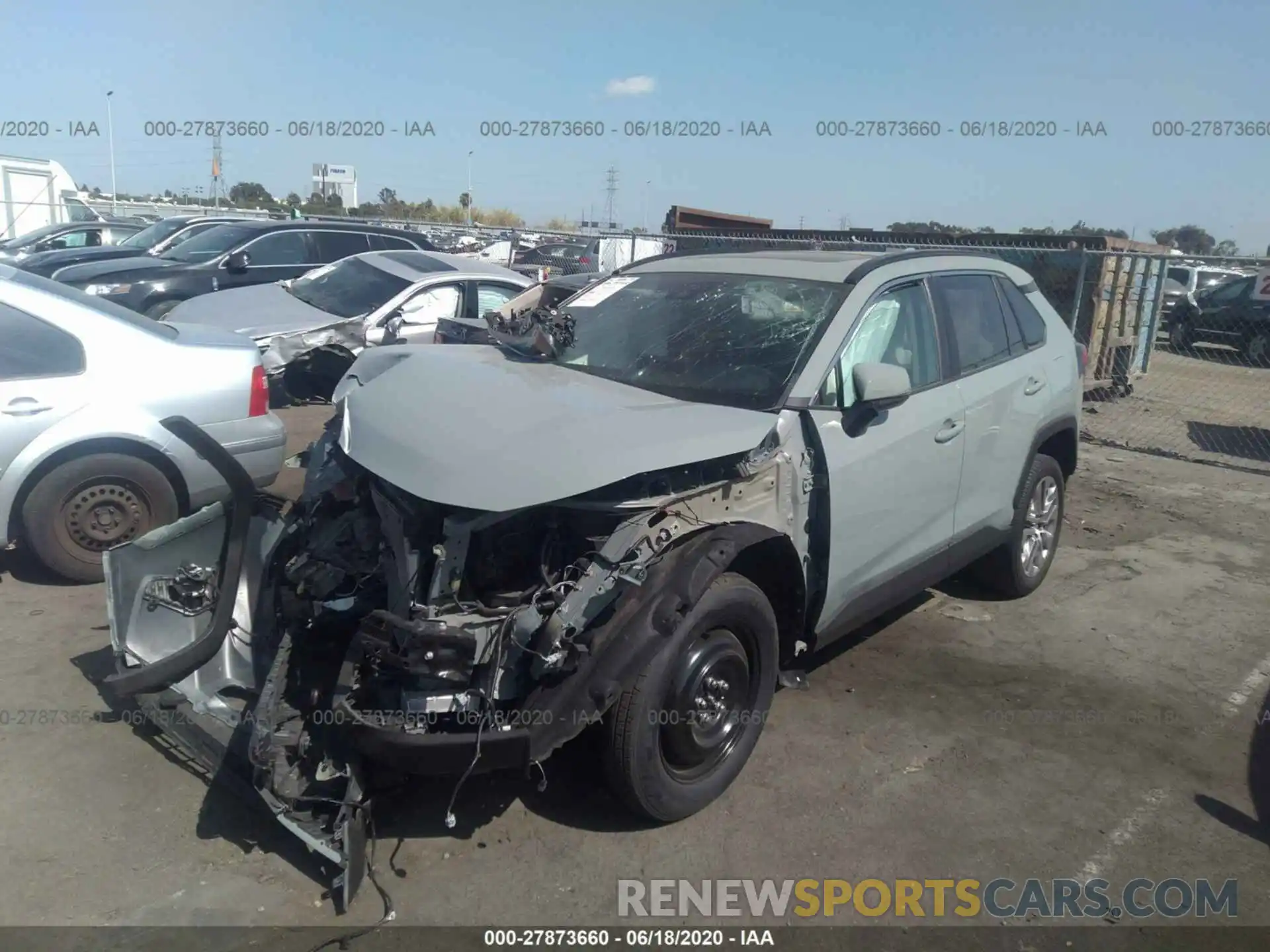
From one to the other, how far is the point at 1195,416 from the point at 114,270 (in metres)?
13.3

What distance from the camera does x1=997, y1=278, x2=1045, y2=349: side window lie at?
5.21 metres

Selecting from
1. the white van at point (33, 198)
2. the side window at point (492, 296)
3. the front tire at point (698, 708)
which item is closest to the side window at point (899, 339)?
the front tire at point (698, 708)

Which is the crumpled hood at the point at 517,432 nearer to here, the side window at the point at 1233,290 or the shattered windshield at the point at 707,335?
→ the shattered windshield at the point at 707,335

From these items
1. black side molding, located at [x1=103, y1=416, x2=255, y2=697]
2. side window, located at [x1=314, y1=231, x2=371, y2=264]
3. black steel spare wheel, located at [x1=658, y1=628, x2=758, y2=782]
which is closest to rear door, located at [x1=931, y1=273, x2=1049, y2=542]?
black steel spare wheel, located at [x1=658, y1=628, x2=758, y2=782]

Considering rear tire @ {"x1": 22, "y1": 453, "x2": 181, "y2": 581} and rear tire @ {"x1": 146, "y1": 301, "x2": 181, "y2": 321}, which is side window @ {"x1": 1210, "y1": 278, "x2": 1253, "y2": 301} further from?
rear tire @ {"x1": 22, "y1": 453, "x2": 181, "y2": 581}

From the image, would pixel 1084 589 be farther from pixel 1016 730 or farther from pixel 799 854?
pixel 799 854

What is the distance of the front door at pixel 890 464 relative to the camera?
12.4ft

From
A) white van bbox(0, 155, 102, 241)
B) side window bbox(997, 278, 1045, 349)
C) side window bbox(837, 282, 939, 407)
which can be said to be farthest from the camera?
white van bbox(0, 155, 102, 241)

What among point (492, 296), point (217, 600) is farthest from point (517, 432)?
point (492, 296)

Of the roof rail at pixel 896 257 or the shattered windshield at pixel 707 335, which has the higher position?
the roof rail at pixel 896 257

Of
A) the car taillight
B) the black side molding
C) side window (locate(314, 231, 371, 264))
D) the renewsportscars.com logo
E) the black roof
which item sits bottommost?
the renewsportscars.com logo

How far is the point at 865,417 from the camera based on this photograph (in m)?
3.81

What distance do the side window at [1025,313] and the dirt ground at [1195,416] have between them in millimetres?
5390

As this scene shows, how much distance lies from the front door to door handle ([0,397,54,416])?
155 inches
